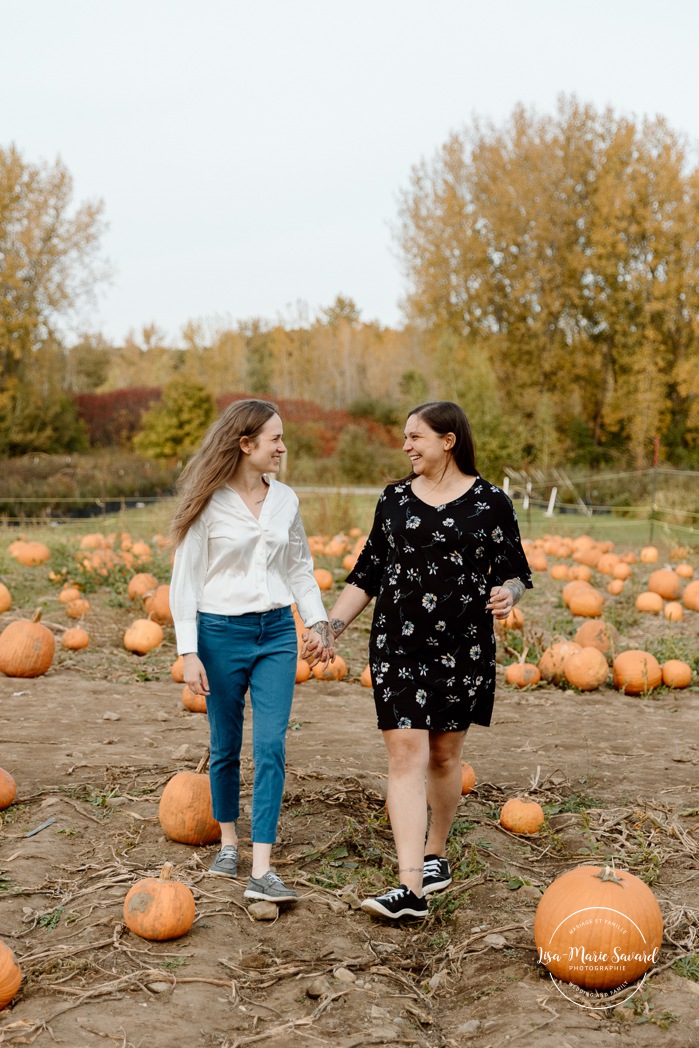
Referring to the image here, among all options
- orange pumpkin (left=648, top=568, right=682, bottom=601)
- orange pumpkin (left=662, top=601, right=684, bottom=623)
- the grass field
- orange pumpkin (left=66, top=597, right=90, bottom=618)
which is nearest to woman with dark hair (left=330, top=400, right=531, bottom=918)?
orange pumpkin (left=66, top=597, right=90, bottom=618)

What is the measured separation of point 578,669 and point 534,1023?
4.26m

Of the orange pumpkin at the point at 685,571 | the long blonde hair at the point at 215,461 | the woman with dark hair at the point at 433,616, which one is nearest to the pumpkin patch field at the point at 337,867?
the woman with dark hair at the point at 433,616

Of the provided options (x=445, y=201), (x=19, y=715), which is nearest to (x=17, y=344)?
(x=445, y=201)

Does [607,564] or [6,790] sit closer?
[6,790]

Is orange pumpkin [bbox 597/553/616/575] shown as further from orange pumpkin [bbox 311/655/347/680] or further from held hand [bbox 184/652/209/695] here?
held hand [bbox 184/652/209/695]

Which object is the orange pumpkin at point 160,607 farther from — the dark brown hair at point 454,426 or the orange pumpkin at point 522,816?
the dark brown hair at point 454,426

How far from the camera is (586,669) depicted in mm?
6621

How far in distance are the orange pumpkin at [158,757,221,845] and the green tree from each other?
24.1 meters

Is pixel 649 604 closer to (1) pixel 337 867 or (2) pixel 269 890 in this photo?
(1) pixel 337 867

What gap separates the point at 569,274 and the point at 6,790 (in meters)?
25.8

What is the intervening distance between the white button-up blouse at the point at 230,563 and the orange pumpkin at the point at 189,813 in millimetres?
699

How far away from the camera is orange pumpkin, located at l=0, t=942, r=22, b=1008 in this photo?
2488 millimetres

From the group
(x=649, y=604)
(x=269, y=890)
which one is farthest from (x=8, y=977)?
(x=649, y=604)

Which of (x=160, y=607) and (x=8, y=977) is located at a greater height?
(x=8, y=977)
